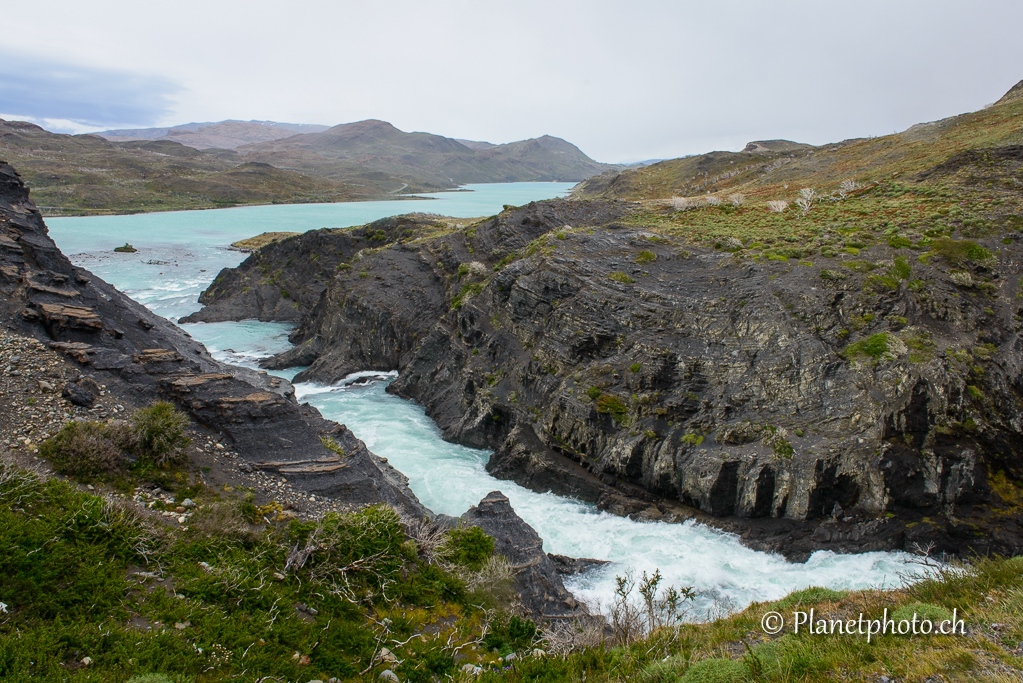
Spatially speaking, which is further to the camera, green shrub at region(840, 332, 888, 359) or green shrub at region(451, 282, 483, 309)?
green shrub at region(451, 282, 483, 309)

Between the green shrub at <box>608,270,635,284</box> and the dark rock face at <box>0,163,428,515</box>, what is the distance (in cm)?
1454

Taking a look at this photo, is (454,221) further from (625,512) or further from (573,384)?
(625,512)

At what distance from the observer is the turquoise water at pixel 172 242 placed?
56625mm

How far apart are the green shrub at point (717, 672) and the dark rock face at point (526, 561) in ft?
12.9

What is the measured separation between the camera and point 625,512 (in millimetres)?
19375

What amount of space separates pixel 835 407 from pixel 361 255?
1340 inches

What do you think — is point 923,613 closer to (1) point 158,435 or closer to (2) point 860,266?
(1) point 158,435

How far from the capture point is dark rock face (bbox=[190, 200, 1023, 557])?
1633 cm

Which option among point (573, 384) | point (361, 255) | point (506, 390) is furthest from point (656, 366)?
point (361, 255)

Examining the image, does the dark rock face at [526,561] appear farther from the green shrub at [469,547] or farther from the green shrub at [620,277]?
the green shrub at [620,277]

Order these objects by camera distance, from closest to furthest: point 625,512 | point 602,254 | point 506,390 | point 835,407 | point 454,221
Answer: point 835,407, point 625,512, point 506,390, point 602,254, point 454,221

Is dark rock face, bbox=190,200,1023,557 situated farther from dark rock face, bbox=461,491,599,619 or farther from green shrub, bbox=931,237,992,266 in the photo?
dark rock face, bbox=461,491,599,619

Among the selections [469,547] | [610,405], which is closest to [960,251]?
[610,405]

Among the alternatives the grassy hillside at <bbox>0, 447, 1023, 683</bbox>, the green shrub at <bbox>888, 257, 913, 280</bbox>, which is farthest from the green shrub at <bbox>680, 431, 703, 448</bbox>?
the green shrub at <bbox>888, 257, 913, 280</bbox>
